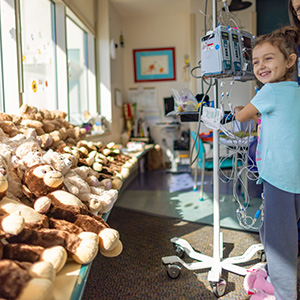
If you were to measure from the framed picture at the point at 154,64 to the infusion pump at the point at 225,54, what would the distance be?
417cm

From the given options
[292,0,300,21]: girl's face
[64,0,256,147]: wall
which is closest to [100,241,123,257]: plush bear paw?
[292,0,300,21]: girl's face

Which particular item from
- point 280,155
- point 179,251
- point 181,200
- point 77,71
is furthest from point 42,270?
point 77,71

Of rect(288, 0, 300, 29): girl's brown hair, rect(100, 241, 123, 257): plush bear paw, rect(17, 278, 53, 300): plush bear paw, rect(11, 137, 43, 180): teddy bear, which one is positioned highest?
rect(288, 0, 300, 29): girl's brown hair

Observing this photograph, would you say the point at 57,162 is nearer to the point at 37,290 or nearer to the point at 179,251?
the point at 37,290

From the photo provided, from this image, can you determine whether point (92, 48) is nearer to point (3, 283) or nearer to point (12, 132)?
point (12, 132)

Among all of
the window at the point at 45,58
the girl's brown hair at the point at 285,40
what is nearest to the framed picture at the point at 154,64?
the window at the point at 45,58

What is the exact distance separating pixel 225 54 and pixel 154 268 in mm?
1237

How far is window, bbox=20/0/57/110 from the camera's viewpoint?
2.57m

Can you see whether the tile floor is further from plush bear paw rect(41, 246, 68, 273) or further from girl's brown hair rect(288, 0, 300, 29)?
plush bear paw rect(41, 246, 68, 273)

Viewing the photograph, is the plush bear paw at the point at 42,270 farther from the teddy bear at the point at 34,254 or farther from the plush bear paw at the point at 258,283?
the plush bear paw at the point at 258,283

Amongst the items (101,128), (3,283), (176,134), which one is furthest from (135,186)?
(3,283)

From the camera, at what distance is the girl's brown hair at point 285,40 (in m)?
1.27

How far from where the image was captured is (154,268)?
5.96 ft

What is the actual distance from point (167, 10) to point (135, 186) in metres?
3.08
